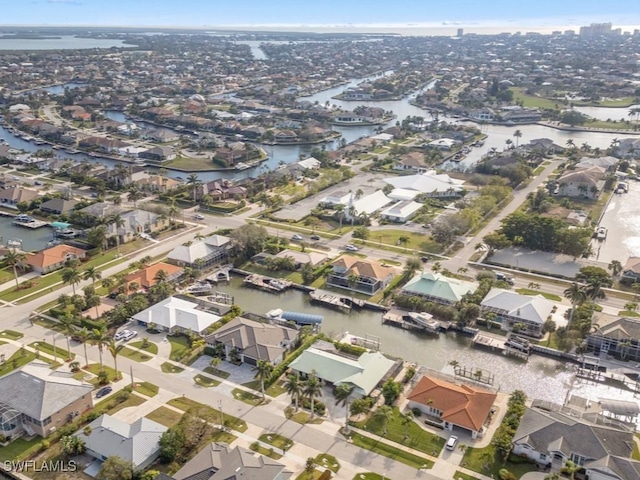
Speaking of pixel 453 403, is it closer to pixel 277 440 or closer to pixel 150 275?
Result: pixel 277 440

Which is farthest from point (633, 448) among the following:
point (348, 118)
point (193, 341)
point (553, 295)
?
point (348, 118)

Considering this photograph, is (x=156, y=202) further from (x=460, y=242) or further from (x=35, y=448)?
(x=35, y=448)

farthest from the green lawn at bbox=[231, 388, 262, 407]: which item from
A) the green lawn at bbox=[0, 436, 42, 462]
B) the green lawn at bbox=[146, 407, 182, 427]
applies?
the green lawn at bbox=[0, 436, 42, 462]

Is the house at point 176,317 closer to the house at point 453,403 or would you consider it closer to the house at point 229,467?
the house at point 229,467

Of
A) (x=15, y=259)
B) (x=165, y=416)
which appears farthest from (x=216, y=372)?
(x=15, y=259)

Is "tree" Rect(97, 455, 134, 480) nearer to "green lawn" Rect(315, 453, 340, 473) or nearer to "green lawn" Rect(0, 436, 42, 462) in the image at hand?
"green lawn" Rect(0, 436, 42, 462)
